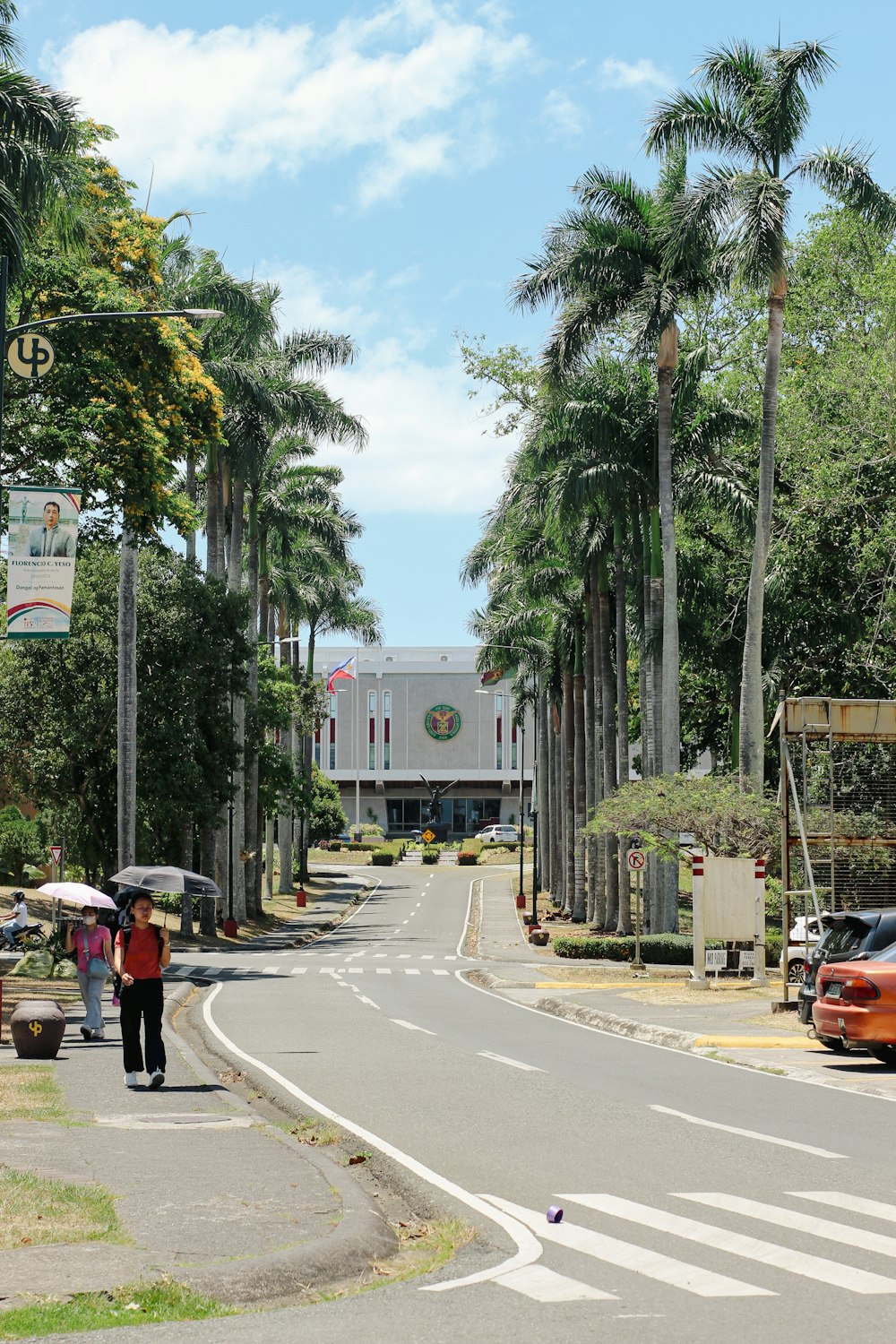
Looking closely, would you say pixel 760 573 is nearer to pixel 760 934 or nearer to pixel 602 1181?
pixel 760 934

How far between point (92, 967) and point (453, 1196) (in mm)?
11305

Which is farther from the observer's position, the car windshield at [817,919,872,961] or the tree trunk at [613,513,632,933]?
the tree trunk at [613,513,632,933]

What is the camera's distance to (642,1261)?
7.02 meters

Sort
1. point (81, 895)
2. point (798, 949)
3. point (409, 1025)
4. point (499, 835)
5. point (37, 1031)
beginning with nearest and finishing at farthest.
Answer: point (37, 1031) → point (81, 895) → point (409, 1025) → point (798, 949) → point (499, 835)

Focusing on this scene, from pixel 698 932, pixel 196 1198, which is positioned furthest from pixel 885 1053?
pixel 698 932

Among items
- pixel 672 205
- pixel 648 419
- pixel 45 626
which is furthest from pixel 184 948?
pixel 45 626

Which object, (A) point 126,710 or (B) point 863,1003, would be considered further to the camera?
(A) point 126,710

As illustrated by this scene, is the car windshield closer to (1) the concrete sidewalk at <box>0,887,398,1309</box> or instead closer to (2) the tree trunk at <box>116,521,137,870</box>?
(1) the concrete sidewalk at <box>0,887,398,1309</box>

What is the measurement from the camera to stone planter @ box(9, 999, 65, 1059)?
1650 centimetres

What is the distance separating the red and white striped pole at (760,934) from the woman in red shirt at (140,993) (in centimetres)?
1652

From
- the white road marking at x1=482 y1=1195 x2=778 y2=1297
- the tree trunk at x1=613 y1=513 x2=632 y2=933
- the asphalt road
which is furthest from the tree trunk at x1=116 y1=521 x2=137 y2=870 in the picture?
the white road marking at x1=482 y1=1195 x2=778 y2=1297

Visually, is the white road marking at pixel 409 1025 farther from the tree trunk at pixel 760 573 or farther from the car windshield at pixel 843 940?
the tree trunk at pixel 760 573

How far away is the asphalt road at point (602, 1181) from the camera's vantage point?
6098 mm

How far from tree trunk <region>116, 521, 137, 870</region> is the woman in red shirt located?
22388 millimetres
